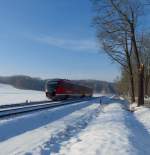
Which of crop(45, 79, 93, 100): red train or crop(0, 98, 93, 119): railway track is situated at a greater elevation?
crop(45, 79, 93, 100): red train

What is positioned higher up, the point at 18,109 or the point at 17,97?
the point at 17,97

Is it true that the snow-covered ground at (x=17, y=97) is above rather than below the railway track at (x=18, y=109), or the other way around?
above

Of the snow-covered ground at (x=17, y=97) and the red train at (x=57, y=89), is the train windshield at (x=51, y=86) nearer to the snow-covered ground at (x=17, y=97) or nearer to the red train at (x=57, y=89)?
the red train at (x=57, y=89)

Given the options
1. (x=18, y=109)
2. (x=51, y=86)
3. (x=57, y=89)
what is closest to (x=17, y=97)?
(x=51, y=86)

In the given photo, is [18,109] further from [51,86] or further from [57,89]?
[51,86]

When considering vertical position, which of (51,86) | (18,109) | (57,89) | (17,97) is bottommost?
(18,109)

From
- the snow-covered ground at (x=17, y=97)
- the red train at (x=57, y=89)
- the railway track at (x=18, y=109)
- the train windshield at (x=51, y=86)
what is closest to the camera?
the railway track at (x=18, y=109)

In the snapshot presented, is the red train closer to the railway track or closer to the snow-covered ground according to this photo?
A: the snow-covered ground

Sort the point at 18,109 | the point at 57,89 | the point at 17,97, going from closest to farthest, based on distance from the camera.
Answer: the point at 18,109 → the point at 57,89 → the point at 17,97

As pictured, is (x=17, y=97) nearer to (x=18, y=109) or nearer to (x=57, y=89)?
(x=57, y=89)

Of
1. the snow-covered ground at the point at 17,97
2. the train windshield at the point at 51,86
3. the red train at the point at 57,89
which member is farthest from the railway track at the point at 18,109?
the train windshield at the point at 51,86

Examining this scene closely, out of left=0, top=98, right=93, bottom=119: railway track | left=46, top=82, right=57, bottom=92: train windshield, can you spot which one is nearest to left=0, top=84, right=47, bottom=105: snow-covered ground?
left=46, top=82, right=57, bottom=92: train windshield

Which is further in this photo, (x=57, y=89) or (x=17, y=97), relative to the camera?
(x=17, y=97)

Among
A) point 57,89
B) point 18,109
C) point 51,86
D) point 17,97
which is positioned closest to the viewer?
point 18,109
